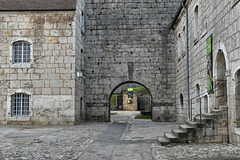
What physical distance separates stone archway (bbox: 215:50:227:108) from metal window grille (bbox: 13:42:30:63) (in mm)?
9341

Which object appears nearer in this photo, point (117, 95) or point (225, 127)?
point (225, 127)

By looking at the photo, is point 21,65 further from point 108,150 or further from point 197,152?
point 197,152

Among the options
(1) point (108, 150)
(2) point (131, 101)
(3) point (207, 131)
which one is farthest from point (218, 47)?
(2) point (131, 101)

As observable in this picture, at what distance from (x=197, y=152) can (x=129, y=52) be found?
10966mm

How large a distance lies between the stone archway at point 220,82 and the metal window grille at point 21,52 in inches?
368

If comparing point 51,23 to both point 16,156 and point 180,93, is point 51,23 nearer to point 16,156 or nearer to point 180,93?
point 180,93

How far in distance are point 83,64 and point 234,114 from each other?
1047cm

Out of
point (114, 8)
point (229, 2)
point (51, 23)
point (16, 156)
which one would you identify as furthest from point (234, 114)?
point (114, 8)

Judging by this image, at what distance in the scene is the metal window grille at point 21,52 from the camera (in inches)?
554

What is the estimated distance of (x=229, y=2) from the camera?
7469 mm

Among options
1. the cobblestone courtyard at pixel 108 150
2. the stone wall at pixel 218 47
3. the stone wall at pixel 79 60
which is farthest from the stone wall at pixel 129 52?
the cobblestone courtyard at pixel 108 150

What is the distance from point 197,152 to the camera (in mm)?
6266

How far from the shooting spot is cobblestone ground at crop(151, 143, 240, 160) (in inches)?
224

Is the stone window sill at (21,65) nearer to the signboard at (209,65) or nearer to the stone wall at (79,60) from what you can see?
the stone wall at (79,60)
